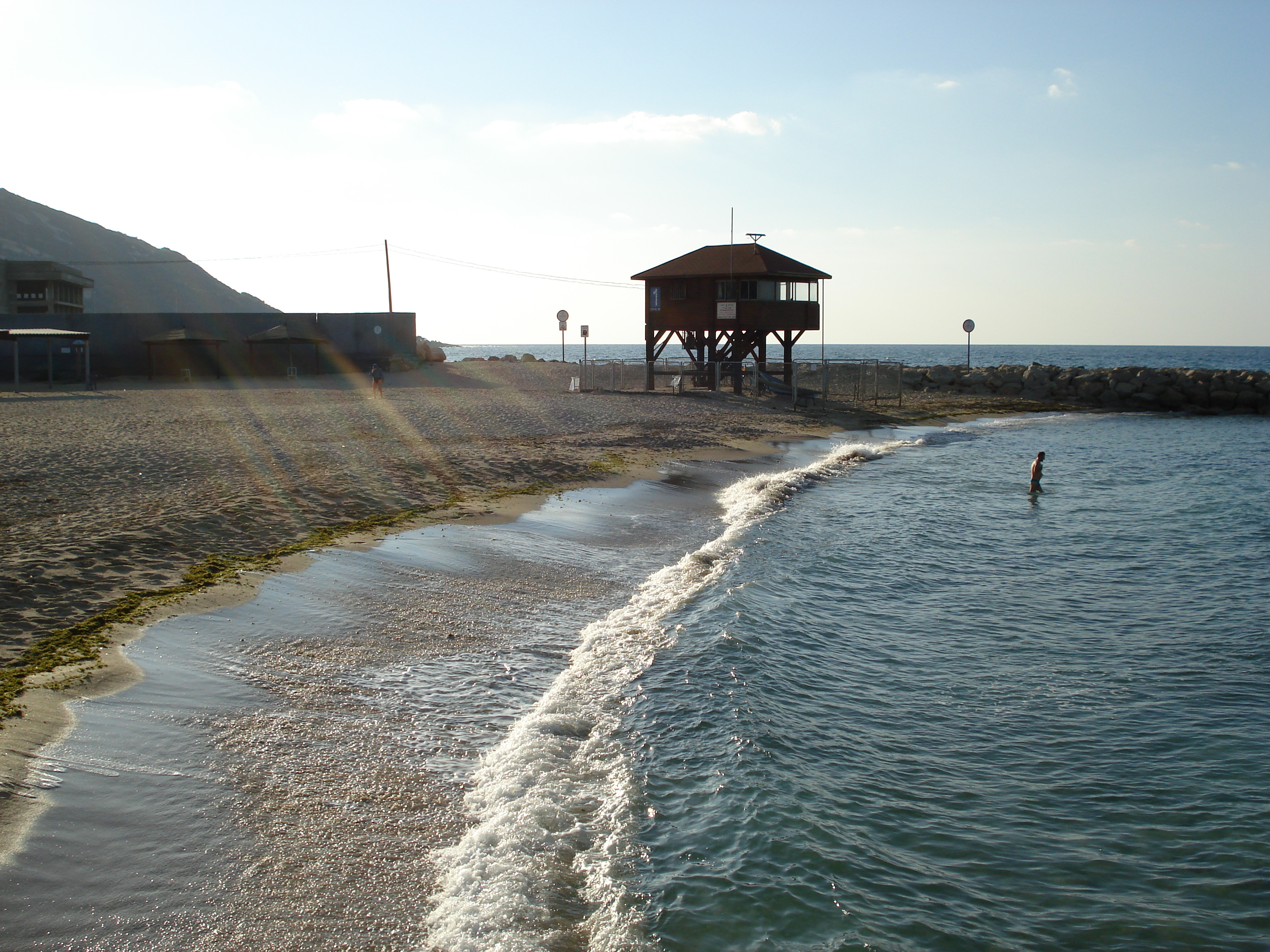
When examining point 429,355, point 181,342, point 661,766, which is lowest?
point 661,766

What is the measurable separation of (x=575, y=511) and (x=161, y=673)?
8.78 m

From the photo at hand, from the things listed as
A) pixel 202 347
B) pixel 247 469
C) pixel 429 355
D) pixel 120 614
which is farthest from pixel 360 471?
pixel 429 355

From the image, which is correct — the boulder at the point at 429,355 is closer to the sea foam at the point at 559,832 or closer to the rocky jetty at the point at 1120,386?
the rocky jetty at the point at 1120,386

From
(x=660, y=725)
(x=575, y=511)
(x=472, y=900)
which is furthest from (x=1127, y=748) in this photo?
(x=575, y=511)

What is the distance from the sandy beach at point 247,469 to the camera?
8.80 meters

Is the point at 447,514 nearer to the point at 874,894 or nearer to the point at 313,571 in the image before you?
the point at 313,571

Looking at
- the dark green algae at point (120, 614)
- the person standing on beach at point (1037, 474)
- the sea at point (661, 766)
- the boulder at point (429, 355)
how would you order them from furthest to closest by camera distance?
the boulder at point (429, 355) < the person standing on beach at point (1037, 474) < the dark green algae at point (120, 614) < the sea at point (661, 766)

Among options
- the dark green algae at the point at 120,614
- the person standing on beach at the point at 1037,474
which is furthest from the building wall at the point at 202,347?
the person standing on beach at the point at 1037,474

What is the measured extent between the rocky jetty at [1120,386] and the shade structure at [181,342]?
129 feet

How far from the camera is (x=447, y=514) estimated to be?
46.8 feet

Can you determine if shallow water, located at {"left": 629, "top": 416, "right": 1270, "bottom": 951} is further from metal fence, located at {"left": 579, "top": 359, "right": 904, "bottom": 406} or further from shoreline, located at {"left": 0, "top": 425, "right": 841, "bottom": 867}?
metal fence, located at {"left": 579, "top": 359, "right": 904, "bottom": 406}

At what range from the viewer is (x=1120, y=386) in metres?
50.3

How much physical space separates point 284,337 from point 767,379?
24341 mm

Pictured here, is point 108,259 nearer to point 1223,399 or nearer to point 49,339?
point 49,339
